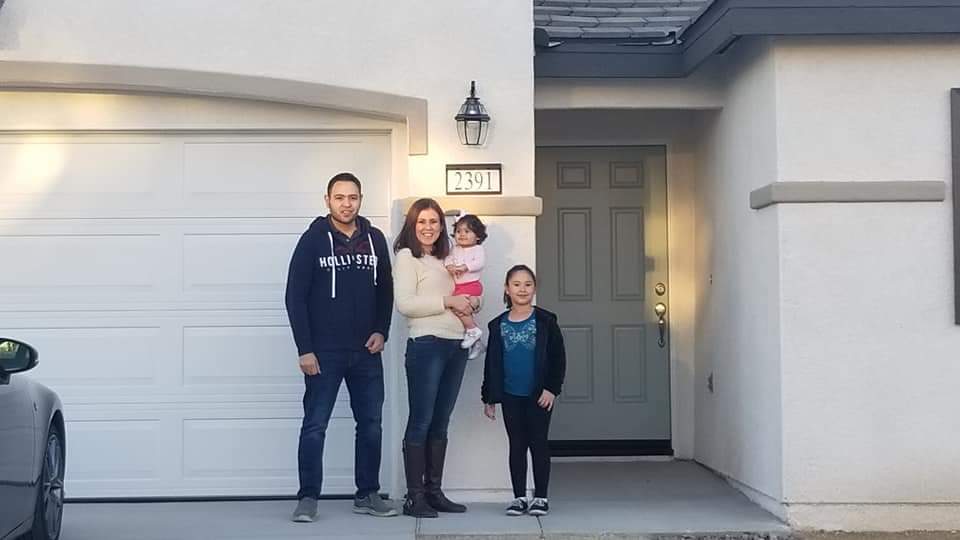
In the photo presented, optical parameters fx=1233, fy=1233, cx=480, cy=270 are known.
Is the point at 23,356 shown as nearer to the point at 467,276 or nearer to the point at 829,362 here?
the point at 467,276

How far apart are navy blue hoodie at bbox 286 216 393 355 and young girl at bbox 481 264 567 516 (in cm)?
73

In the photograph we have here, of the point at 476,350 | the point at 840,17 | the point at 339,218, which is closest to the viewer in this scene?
the point at 840,17

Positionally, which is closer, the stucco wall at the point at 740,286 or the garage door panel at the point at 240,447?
the stucco wall at the point at 740,286

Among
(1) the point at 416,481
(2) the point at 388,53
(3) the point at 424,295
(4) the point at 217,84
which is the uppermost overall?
(2) the point at 388,53

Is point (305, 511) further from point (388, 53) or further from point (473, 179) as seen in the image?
point (388, 53)

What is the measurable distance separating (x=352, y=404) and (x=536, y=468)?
1.10m

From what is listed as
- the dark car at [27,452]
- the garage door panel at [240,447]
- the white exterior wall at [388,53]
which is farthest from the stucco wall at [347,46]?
the dark car at [27,452]

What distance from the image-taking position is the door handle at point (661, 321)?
919 centimetres

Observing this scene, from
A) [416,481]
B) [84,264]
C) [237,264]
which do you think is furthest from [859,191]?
[84,264]

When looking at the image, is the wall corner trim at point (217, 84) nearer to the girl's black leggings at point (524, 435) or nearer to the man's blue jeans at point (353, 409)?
the man's blue jeans at point (353, 409)

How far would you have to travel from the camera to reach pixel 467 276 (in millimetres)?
6883

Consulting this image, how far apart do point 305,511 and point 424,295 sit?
4.47ft

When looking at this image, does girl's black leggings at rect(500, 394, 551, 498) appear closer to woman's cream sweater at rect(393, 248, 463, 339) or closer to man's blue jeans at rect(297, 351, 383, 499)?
woman's cream sweater at rect(393, 248, 463, 339)

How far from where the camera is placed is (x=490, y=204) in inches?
288
